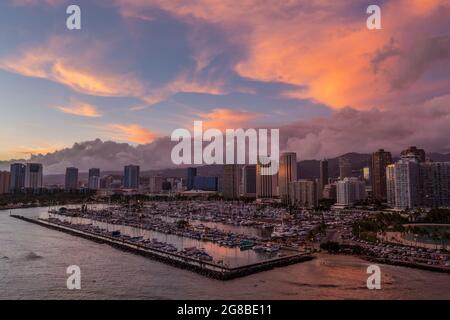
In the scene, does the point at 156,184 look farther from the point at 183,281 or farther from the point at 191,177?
the point at 183,281

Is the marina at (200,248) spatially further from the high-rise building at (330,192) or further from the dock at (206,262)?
the high-rise building at (330,192)

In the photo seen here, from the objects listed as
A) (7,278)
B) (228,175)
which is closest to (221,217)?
(7,278)

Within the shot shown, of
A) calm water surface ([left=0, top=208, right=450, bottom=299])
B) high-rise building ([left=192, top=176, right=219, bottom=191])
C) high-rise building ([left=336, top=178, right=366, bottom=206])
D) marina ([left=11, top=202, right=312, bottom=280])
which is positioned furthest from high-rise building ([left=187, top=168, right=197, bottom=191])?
calm water surface ([left=0, top=208, right=450, bottom=299])

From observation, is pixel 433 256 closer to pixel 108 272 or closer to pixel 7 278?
pixel 108 272

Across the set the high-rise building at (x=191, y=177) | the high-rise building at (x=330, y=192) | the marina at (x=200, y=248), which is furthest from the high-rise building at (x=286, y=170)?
the marina at (x=200, y=248)

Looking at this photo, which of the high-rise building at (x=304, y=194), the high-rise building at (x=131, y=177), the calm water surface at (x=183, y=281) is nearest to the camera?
the calm water surface at (x=183, y=281)

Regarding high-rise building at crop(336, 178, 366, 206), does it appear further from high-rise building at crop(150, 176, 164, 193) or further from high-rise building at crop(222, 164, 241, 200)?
high-rise building at crop(150, 176, 164, 193)

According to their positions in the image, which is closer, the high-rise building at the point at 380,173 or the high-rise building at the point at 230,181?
the high-rise building at the point at 380,173
